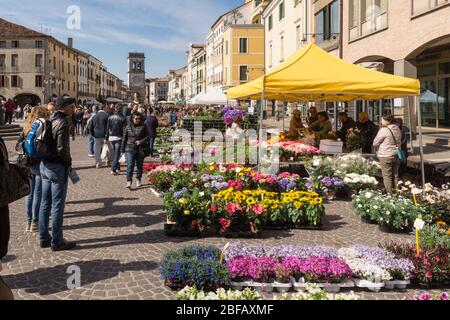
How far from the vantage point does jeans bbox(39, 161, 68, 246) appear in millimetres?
5195

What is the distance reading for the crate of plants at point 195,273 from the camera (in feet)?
13.4

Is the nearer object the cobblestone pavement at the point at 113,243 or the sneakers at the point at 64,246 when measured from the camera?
the cobblestone pavement at the point at 113,243

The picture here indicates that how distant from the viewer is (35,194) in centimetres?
588

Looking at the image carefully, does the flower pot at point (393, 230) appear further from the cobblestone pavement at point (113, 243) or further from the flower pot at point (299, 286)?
the flower pot at point (299, 286)

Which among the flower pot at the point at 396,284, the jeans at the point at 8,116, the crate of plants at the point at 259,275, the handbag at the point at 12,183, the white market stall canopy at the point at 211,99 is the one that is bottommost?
the flower pot at the point at 396,284

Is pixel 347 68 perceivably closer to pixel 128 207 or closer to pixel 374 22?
pixel 128 207

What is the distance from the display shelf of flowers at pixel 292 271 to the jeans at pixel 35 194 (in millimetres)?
2662

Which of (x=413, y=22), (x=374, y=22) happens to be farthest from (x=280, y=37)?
(x=413, y=22)

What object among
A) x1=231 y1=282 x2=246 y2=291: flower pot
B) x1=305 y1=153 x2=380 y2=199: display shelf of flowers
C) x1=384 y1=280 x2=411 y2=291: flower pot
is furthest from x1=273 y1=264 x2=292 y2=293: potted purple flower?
x1=305 y1=153 x2=380 y2=199: display shelf of flowers

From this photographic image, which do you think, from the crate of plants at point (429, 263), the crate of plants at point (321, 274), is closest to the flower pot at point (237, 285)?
the crate of plants at point (321, 274)

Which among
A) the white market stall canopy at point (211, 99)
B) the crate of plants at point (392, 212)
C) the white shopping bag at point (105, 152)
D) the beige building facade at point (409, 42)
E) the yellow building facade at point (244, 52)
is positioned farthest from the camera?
the yellow building facade at point (244, 52)

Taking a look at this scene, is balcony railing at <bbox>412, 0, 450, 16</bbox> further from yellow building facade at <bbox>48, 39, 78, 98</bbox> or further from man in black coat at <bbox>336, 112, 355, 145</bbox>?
yellow building facade at <bbox>48, 39, 78, 98</bbox>

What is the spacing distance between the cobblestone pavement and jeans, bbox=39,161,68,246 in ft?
1.06
